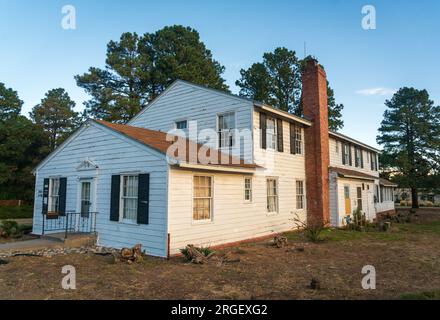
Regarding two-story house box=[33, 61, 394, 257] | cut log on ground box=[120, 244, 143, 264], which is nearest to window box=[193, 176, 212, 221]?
two-story house box=[33, 61, 394, 257]

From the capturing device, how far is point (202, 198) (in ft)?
34.9

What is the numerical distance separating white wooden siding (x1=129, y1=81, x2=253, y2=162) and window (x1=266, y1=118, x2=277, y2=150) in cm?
139

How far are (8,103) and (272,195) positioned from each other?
30.4m

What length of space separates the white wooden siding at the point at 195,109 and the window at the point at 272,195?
1.95 meters

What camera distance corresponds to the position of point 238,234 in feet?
39.7

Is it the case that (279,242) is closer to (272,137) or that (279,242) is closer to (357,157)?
(272,137)

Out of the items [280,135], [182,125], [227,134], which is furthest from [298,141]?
[182,125]

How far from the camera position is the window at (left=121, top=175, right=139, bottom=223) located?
1040 centimetres

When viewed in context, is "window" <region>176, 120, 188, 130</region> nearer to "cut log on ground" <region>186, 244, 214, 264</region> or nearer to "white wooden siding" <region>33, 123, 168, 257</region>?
"white wooden siding" <region>33, 123, 168, 257</region>

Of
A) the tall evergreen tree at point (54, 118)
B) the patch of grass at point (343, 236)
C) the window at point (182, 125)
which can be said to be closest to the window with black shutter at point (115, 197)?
the window at point (182, 125)

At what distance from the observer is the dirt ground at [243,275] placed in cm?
605
